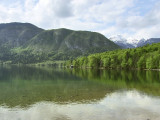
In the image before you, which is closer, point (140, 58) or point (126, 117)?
point (126, 117)

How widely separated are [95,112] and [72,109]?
15.0ft

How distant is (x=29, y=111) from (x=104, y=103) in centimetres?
1549

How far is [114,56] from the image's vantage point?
643 ft

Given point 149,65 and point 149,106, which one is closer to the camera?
point 149,106

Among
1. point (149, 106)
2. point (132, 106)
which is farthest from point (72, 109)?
point (149, 106)

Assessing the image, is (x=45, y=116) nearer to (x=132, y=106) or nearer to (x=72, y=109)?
(x=72, y=109)

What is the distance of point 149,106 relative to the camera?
115 feet

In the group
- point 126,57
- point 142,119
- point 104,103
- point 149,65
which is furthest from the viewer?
point 126,57

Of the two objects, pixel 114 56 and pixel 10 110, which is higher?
pixel 114 56

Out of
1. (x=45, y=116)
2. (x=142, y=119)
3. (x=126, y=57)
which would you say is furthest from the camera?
(x=126, y=57)

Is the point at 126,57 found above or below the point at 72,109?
above

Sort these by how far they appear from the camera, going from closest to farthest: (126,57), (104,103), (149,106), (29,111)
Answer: (29,111)
(149,106)
(104,103)
(126,57)

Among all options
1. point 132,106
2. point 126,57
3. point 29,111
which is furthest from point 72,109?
point 126,57

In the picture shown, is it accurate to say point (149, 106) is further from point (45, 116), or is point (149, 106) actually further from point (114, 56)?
point (114, 56)
